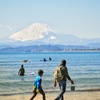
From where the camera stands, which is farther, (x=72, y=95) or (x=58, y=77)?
(x=72, y=95)

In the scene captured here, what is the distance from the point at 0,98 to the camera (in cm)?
1955

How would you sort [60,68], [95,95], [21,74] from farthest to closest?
[21,74] < [95,95] < [60,68]

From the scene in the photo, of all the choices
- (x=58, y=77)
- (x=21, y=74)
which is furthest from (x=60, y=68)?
(x=21, y=74)

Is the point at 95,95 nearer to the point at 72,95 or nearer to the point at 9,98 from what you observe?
the point at 72,95

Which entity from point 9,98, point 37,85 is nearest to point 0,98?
point 9,98

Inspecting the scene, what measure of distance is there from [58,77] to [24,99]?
3.25 meters

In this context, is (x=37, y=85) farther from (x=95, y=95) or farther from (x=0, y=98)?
(x=95, y=95)

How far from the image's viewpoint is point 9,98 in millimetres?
19500

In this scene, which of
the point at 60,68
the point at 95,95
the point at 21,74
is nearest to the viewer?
the point at 60,68

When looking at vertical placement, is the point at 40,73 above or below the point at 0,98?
above

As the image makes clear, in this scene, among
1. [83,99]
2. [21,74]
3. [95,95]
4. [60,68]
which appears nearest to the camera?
[60,68]

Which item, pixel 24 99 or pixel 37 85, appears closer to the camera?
pixel 37 85

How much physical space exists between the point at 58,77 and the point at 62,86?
0.41 metres

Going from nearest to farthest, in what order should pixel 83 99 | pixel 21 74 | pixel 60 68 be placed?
pixel 60 68, pixel 83 99, pixel 21 74
